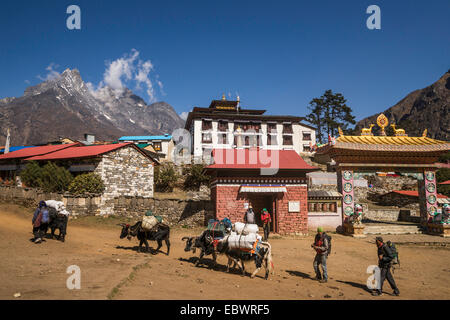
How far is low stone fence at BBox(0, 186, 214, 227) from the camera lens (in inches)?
802

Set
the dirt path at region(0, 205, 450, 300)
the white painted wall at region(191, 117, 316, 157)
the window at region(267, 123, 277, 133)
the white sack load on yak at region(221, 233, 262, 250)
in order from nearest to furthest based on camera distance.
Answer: the dirt path at region(0, 205, 450, 300) < the white sack load on yak at region(221, 233, 262, 250) < the white painted wall at region(191, 117, 316, 157) < the window at region(267, 123, 277, 133)

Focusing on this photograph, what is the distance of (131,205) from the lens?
22.1 m

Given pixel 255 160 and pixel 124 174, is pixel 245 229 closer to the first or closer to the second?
pixel 255 160

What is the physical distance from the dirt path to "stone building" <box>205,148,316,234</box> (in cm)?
320

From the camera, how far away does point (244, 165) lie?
18.8m

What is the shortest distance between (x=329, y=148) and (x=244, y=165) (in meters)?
6.37

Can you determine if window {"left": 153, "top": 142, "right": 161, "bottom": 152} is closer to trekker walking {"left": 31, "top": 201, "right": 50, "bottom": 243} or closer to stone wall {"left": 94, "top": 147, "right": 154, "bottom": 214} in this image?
stone wall {"left": 94, "top": 147, "right": 154, "bottom": 214}

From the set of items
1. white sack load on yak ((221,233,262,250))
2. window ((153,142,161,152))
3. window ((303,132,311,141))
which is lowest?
white sack load on yak ((221,233,262,250))

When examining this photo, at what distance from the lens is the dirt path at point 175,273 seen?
21.9ft

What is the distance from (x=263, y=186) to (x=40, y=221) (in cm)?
1208

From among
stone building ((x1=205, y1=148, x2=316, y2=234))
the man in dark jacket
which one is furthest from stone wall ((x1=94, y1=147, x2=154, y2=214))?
the man in dark jacket

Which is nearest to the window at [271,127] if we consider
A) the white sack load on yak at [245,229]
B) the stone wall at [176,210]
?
the stone wall at [176,210]

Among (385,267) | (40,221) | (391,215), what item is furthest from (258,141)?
(385,267)

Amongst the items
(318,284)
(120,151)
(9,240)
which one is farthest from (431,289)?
(120,151)
